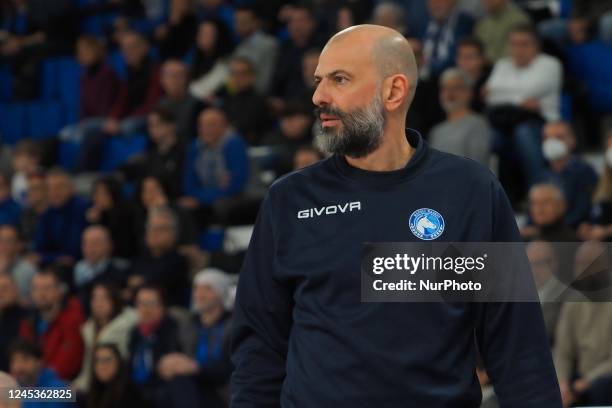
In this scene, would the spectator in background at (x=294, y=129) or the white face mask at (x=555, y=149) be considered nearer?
the white face mask at (x=555, y=149)

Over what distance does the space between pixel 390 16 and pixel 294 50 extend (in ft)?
4.11

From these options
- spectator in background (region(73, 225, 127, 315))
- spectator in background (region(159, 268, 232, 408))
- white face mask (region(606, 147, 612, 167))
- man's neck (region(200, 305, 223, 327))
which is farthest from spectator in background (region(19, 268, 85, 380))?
white face mask (region(606, 147, 612, 167))

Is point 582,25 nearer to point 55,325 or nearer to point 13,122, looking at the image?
point 55,325

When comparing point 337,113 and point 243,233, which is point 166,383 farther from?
point 337,113

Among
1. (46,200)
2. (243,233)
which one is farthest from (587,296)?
(46,200)

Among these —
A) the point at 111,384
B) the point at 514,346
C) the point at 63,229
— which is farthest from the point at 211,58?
the point at 514,346

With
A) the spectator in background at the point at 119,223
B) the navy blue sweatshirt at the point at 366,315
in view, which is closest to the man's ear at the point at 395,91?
the navy blue sweatshirt at the point at 366,315

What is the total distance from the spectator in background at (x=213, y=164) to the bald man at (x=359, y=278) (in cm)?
649

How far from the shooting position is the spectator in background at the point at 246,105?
1004 centimetres

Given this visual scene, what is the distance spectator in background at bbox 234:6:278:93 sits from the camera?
10758 millimetres

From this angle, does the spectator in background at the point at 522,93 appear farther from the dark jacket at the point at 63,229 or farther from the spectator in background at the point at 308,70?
the dark jacket at the point at 63,229

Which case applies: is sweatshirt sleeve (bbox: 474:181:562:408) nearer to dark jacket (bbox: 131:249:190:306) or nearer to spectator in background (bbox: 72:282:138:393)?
spectator in background (bbox: 72:282:138:393)

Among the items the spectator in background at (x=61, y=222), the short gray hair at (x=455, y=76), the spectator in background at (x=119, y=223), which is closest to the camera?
the short gray hair at (x=455, y=76)

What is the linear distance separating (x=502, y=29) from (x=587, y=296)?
138 inches
